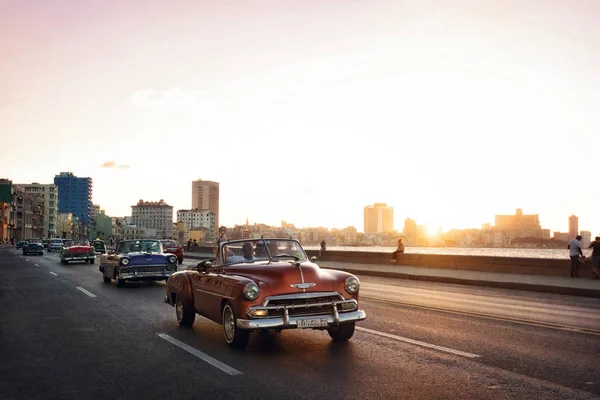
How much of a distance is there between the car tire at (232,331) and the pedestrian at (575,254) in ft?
59.6

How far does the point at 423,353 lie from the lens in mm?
8305

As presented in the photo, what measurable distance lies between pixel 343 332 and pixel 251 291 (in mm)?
1789

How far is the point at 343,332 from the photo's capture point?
9.32 metres

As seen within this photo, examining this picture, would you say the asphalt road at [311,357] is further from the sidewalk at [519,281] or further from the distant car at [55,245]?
the distant car at [55,245]

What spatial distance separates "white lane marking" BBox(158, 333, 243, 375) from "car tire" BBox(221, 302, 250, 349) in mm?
525

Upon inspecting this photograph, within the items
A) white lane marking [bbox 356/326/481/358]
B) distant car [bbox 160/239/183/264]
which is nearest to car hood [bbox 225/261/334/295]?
white lane marking [bbox 356/326/481/358]

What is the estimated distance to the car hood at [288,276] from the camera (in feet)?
27.9

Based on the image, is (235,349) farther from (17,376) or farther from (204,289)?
(17,376)

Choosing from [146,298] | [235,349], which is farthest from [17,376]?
[146,298]

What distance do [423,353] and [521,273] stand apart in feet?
62.4

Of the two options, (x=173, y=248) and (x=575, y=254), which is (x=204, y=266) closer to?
(x=575, y=254)

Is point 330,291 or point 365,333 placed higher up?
point 330,291

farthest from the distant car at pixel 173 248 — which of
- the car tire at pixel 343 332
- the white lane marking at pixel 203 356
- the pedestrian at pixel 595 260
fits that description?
the car tire at pixel 343 332

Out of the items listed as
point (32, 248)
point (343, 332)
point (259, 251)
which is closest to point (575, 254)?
point (343, 332)
